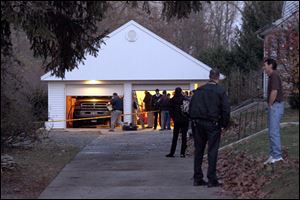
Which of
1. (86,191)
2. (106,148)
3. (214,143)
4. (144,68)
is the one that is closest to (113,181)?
(86,191)

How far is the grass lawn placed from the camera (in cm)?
914

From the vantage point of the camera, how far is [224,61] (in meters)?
39.0

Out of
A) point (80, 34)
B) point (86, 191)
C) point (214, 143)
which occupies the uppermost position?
point (80, 34)

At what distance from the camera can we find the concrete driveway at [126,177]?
9.91 metres

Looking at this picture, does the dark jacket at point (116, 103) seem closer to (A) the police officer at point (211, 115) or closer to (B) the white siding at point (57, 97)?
(B) the white siding at point (57, 97)

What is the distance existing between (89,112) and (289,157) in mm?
21614

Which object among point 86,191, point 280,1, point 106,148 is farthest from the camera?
point 280,1

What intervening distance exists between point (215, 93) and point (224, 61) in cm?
2873

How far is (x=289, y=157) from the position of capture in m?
11.4

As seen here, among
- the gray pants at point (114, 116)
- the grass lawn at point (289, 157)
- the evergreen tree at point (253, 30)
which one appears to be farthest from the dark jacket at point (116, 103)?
the grass lawn at point (289, 157)

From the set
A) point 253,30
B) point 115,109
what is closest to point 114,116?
point 115,109

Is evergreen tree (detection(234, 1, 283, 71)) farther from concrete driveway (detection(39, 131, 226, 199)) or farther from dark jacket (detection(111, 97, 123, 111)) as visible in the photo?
concrete driveway (detection(39, 131, 226, 199))

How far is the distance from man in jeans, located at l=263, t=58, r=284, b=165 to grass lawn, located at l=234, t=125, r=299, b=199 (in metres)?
0.42

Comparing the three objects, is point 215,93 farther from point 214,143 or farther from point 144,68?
point 144,68
